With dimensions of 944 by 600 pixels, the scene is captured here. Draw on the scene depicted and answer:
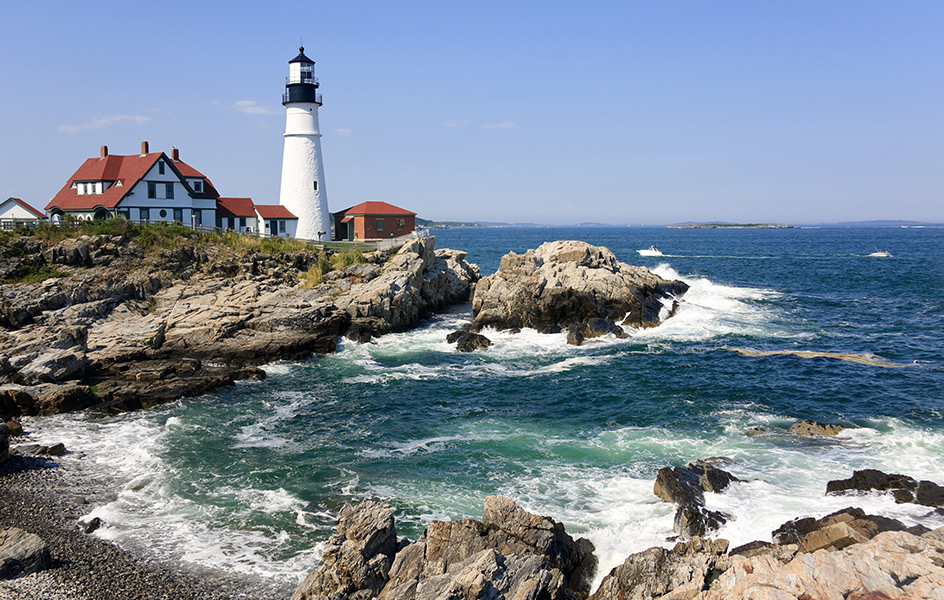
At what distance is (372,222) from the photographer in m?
47.8

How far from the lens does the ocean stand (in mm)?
14398

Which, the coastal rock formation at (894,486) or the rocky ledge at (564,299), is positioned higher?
the rocky ledge at (564,299)

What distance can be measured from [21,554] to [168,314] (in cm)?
1985

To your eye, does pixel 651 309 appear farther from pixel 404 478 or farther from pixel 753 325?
pixel 404 478

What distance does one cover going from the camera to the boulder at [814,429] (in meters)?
19.2

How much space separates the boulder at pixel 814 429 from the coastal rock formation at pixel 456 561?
10168mm

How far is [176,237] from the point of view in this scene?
1447 inches

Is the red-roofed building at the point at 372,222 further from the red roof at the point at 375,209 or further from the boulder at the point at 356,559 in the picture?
the boulder at the point at 356,559

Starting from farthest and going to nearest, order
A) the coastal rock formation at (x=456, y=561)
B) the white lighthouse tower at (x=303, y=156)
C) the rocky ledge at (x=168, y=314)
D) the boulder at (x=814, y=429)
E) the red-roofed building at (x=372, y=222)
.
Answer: the red-roofed building at (x=372, y=222)
the white lighthouse tower at (x=303, y=156)
the rocky ledge at (x=168, y=314)
the boulder at (x=814, y=429)
the coastal rock formation at (x=456, y=561)

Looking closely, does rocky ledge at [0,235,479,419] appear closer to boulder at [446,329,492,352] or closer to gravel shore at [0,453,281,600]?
boulder at [446,329,492,352]

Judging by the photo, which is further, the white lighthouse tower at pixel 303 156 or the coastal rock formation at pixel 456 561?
the white lighthouse tower at pixel 303 156

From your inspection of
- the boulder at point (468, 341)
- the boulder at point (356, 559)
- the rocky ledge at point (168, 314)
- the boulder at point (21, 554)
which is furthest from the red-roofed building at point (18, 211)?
the boulder at point (356, 559)

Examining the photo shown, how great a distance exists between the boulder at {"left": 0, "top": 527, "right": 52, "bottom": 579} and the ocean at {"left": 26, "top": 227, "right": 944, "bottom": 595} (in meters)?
1.46

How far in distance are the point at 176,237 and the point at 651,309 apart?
2839 cm
